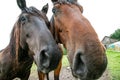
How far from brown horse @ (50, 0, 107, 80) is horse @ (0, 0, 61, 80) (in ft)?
0.96

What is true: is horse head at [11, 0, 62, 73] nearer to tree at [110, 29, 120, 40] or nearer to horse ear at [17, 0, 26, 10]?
horse ear at [17, 0, 26, 10]

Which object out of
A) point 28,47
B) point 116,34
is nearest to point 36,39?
point 28,47

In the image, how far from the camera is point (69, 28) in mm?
5293

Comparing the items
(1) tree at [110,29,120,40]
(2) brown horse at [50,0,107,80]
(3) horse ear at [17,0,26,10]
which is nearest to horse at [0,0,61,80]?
(3) horse ear at [17,0,26,10]

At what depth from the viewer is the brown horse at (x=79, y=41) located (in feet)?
15.0

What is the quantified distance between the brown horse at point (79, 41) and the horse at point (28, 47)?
0.96ft

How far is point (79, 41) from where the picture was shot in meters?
4.82

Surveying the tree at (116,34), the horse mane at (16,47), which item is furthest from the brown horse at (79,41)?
the tree at (116,34)

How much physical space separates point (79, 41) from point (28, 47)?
5.54 ft

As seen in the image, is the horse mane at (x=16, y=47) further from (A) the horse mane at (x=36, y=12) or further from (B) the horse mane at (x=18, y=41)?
(A) the horse mane at (x=36, y=12)

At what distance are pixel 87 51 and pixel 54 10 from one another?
5.23ft

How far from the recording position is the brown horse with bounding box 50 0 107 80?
4578 millimetres

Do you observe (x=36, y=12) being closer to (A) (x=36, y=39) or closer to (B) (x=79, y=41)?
(A) (x=36, y=39)

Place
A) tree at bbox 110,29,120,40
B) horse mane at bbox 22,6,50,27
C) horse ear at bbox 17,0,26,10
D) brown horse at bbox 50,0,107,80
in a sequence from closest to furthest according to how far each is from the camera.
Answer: brown horse at bbox 50,0,107,80
horse mane at bbox 22,6,50,27
horse ear at bbox 17,0,26,10
tree at bbox 110,29,120,40
